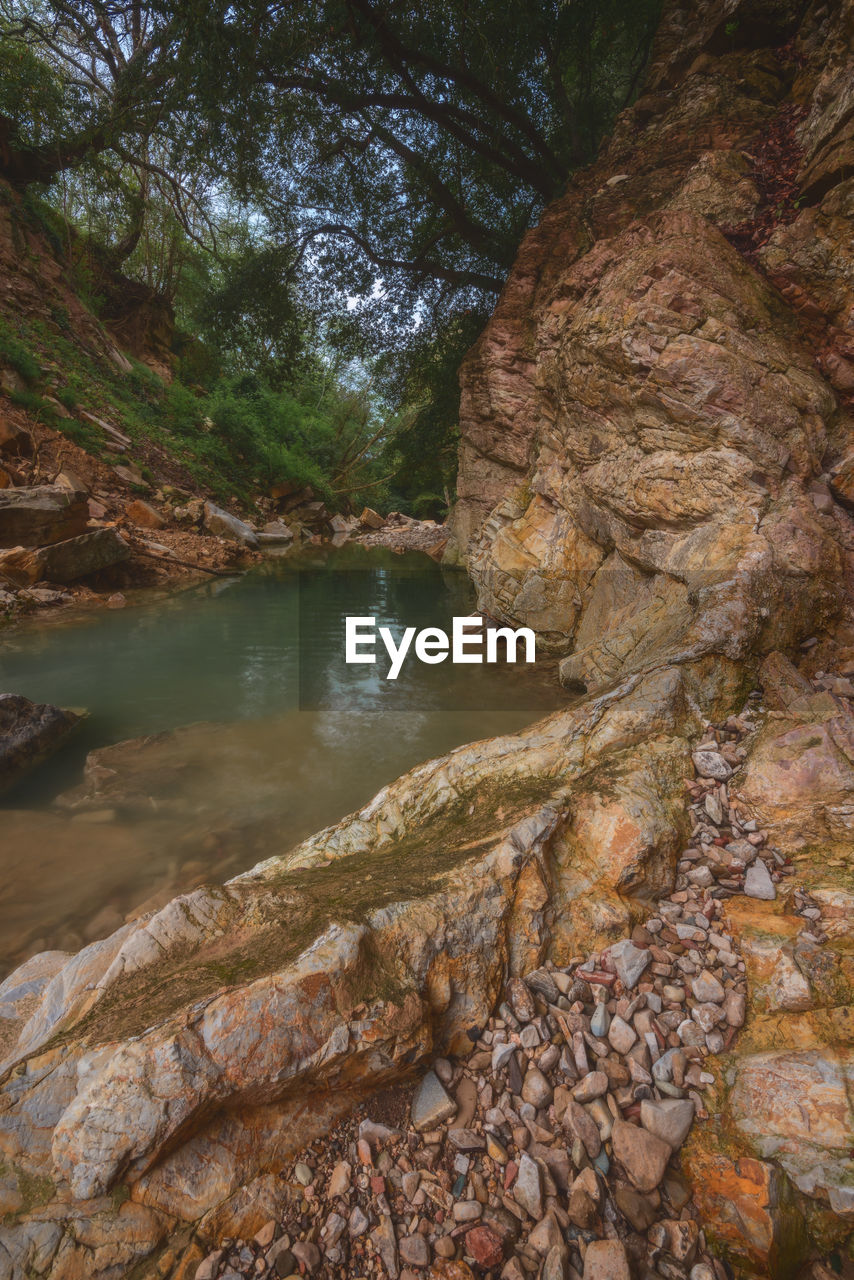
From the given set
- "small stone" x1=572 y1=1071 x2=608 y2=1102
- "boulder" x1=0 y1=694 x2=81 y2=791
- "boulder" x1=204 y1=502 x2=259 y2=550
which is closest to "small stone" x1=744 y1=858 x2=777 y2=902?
"small stone" x1=572 y1=1071 x2=608 y2=1102

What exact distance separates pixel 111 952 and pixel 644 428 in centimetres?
591

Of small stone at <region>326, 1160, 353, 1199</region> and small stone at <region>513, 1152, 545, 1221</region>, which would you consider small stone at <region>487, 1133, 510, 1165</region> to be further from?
small stone at <region>326, 1160, 353, 1199</region>

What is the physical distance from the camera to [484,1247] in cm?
117

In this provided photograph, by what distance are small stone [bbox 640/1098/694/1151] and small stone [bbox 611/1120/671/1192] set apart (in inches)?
0.8

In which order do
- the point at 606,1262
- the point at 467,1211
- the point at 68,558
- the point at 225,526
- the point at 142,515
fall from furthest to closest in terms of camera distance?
1. the point at 225,526
2. the point at 142,515
3. the point at 68,558
4. the point at 467,1211
5. the point at 606,1262

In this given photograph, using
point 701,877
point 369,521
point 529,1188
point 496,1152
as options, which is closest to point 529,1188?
point 529,1188

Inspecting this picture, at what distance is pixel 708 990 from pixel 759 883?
49cm

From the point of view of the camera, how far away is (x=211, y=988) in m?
1.50

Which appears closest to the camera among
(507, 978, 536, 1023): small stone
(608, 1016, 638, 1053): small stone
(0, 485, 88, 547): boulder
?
(608, 1016, 638, 1053): small stone

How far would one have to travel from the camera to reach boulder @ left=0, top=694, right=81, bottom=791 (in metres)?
4.07

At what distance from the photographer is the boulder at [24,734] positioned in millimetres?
4066

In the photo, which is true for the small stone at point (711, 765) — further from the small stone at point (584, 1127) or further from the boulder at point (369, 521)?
the boulder at point (369, 521)

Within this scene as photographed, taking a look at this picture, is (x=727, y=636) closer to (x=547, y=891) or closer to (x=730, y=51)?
(x=547, y=891)

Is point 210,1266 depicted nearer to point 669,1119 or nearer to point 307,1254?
point 307,1254
